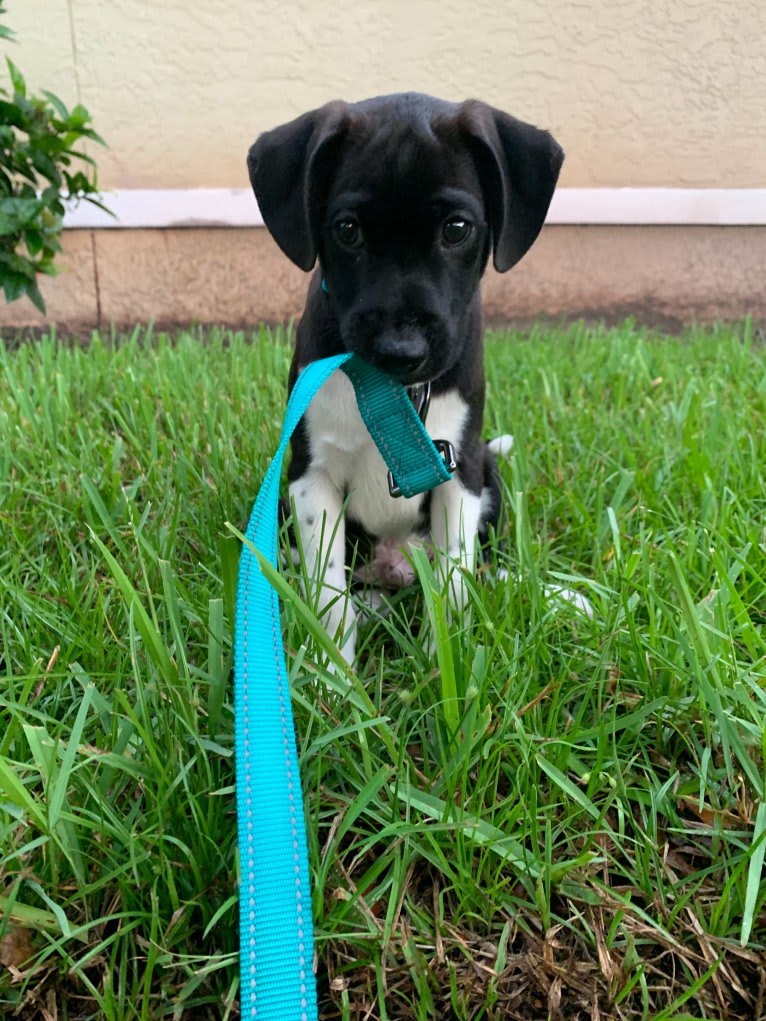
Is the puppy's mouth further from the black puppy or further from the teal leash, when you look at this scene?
the teal leash

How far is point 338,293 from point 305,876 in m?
1.24

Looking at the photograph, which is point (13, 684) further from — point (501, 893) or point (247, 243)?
point (247, 243)

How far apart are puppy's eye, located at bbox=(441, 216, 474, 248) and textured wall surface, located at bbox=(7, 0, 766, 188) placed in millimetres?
3908

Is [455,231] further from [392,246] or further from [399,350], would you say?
[399,350]

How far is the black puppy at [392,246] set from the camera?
1.74 metres

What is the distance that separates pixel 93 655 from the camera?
65.0 inches

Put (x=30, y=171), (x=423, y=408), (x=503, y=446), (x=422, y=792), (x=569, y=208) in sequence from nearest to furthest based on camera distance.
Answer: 1. (x=422, y=792)
2. (x=423, y=408)
3. (x=503, y=446)
4. (x=30, y=171)
5. (x=569, y=208)

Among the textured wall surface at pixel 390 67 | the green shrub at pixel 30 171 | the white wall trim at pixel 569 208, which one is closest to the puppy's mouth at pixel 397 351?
the green shrub at pixel 30 171

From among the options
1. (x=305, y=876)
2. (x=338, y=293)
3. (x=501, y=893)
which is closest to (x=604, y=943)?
Result: (x=501, y=893)

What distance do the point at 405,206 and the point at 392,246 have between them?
9 centimetres

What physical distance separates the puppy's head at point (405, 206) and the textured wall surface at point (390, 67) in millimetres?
3712

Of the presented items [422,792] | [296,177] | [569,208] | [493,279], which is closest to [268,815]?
[422,792]

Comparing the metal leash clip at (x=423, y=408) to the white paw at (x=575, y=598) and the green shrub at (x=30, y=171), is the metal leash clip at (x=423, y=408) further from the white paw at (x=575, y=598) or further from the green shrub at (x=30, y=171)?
the green shrub at (x=30, y=171)

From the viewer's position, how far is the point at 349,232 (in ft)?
5.90
